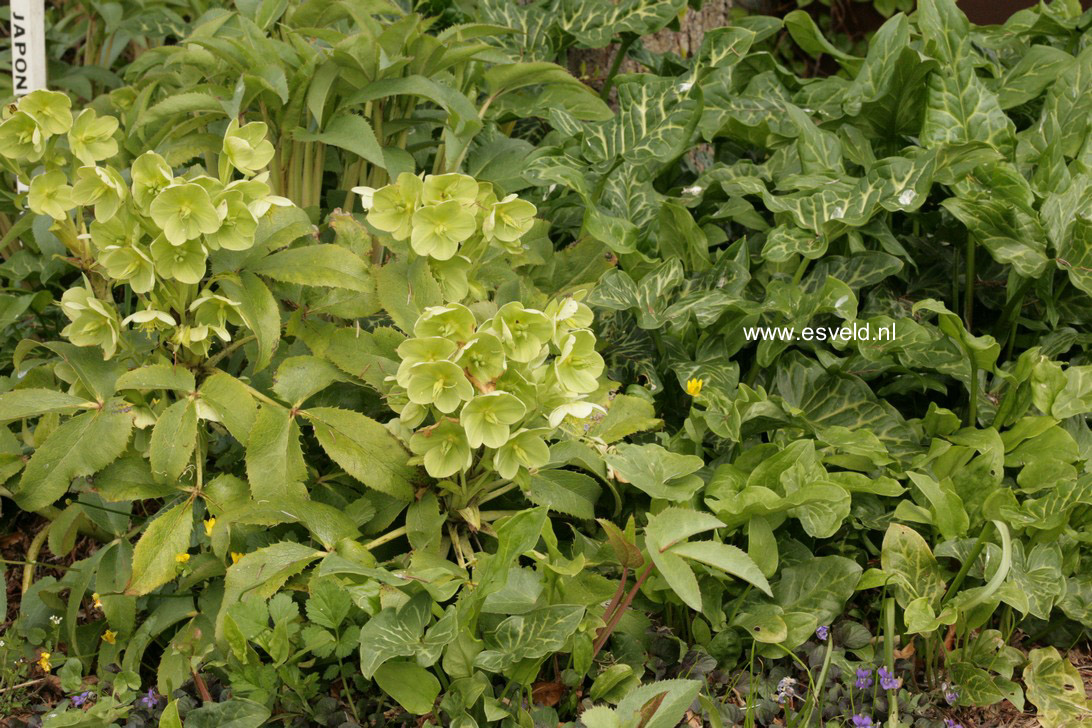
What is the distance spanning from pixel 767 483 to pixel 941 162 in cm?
80

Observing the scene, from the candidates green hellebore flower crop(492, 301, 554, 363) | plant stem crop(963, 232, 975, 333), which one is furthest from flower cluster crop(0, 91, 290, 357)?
plant stem crop(963, 232, 975, 333)

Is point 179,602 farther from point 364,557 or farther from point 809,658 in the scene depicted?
point 809,658

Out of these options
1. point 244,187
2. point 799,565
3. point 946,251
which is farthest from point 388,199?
point 946,251

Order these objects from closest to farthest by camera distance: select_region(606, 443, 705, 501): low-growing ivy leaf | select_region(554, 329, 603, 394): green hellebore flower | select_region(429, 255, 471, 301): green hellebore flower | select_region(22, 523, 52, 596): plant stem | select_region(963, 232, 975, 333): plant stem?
select_region(554, 329, 603, 394): green hellebore flower → select_region(606, 443, 705, 501): low-growing ivy leaf → select_region(429, 255, 471, 301): green hellebore flower → select_region(22, 523, 52, 596): plant stem → select_region(963, 232, 975, 333): plant stem

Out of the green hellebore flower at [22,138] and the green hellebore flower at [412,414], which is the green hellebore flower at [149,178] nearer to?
the green hellebore flower at [22,138]

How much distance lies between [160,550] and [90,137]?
70 centimetres

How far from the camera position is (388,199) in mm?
1650

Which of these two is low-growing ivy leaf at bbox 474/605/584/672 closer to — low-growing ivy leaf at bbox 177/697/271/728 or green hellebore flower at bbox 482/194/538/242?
low-growing ivy leaf at bbox 177/697/271/728

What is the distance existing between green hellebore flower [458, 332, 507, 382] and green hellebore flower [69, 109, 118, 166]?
2.43 ft

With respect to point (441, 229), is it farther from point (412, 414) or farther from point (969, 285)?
point (969, 285)

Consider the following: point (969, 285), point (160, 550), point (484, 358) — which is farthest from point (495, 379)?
point (969, 285)

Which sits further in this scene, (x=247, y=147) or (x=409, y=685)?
(x=247, y=147)

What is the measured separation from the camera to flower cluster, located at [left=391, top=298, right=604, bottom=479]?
4.77ft

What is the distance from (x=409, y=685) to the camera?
1.45m
